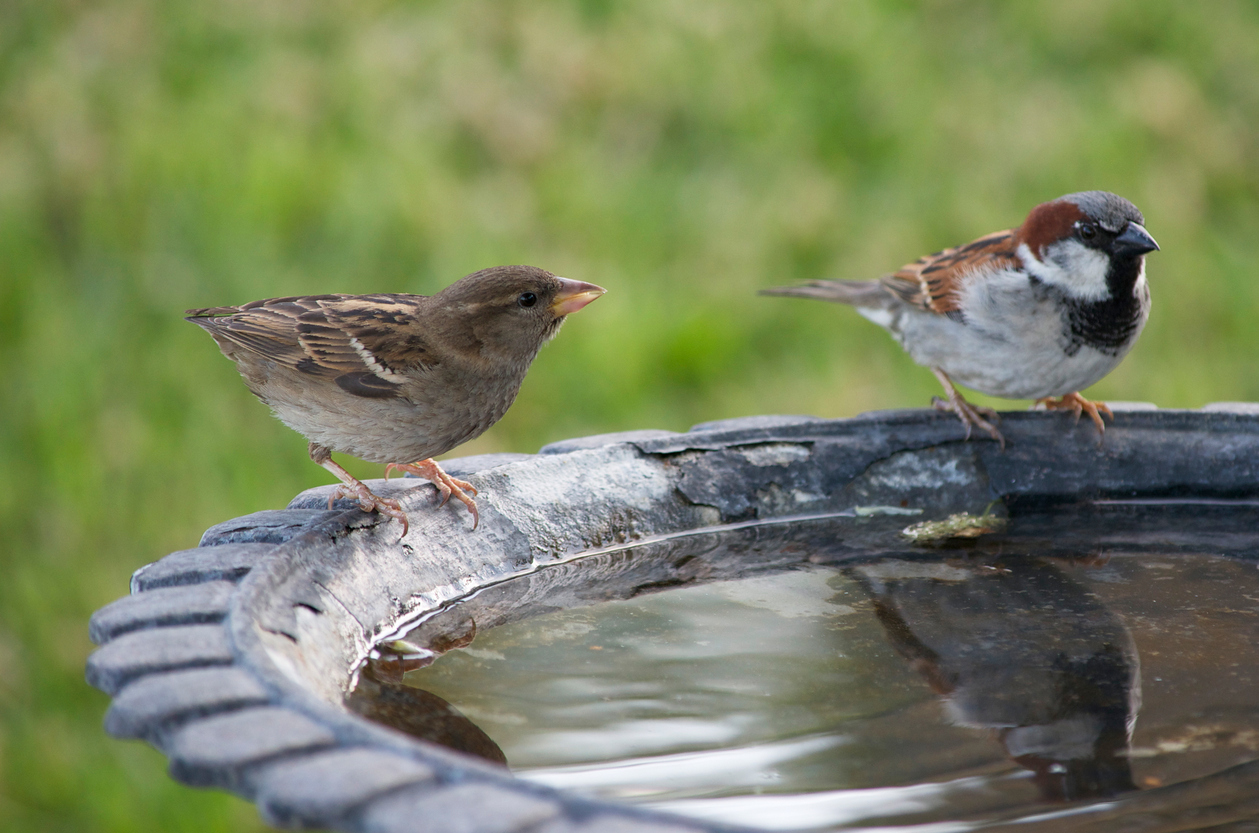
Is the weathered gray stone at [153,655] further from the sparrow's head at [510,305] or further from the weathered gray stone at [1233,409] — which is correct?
the weathered gray stone at [1233,409]

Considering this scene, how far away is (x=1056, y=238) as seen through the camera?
137 inches

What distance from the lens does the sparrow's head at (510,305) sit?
2.85 m

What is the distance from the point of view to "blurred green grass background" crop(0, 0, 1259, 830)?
15.2 ft

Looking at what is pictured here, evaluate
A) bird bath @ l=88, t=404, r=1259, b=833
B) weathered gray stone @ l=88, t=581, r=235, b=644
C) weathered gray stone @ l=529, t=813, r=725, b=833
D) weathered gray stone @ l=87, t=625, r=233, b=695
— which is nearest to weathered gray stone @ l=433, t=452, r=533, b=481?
bird bath @ l=88, t=404, r=1259, b=833

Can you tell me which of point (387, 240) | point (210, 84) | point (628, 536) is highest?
point (210, 84)

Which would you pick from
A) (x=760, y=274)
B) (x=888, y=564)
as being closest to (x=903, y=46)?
(x=760, y=274)

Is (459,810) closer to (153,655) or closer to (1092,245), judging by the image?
(153,655)

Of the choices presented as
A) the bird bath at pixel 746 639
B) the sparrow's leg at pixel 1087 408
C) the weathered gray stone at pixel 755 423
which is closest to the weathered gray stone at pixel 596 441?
the bird bath at pixel 746 639

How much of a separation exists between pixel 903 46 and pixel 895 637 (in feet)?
17.2

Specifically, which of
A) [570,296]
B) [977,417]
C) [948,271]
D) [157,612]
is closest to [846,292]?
[948,271]

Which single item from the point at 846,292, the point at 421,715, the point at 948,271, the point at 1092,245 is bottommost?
the point at 421,715

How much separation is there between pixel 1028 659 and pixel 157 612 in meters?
1.33

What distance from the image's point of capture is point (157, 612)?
70.7 inches

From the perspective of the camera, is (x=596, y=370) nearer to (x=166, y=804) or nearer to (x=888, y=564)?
(x=166, y=804)
